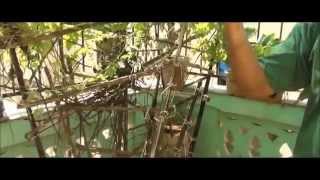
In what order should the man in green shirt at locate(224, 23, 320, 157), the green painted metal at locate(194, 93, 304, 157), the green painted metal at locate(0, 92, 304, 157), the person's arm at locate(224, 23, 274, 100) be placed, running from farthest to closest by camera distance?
1. the green painted metal at locate(194, 93, 304, 157)
2. the green painted metal at locate(0, 92, 304, 157)
3. the man in green shirt at locate(224, 23, 320, 157)
4. the person's arm at locate(224, 23, 274, 100)

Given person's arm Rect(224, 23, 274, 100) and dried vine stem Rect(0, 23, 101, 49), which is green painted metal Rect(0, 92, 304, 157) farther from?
dried vine stem Rect(0, 23, 101, 49)

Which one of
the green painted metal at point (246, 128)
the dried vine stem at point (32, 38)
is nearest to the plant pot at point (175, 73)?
the green painted metal at point (246, 128)

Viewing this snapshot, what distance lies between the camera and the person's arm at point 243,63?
868mm

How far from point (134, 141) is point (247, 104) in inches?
24.5

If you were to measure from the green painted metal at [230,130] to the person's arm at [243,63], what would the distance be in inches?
16.5

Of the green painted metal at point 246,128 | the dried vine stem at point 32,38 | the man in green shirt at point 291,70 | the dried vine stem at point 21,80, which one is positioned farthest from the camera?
the green painted metal at point 246,128

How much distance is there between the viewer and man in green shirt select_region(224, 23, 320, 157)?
0.98 metres

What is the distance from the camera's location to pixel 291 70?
1.20 m

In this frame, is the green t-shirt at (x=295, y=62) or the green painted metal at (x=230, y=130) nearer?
the green t-shirt at (x=295, y=62)

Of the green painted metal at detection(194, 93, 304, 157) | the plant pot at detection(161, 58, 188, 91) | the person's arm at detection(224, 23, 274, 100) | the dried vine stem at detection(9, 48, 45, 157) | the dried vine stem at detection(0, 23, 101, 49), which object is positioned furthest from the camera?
the green painted metal at detection(194, 93, 304, 157)

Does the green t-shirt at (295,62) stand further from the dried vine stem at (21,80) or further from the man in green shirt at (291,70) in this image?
the dried vine stem at (21,80)

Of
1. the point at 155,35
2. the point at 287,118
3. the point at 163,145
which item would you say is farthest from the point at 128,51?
the point at 287,118

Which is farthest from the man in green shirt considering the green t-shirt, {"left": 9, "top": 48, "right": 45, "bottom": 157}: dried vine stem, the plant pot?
{"left": 9, "top": 48, "right": 45, "bottom": 157}: dried vine stem
